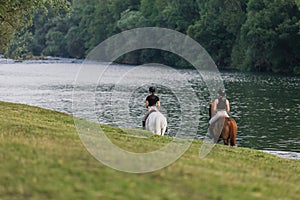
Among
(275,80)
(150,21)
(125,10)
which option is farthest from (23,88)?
(125,10)

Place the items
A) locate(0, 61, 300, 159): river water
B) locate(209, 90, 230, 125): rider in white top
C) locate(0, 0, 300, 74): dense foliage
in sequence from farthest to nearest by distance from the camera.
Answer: locate(0, 0, 300, 74): dense foliage, locate(0, 61, 300, 159): river water, locate(209, 90, 230, 125): rider in white top

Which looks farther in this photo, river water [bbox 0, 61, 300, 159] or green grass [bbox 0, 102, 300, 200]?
river water [bbox 0, 61, 300, 159]

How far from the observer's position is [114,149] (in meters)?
13.2

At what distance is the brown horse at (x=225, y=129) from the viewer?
76.4 feet

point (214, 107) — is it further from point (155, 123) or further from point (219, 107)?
point (155, 123)

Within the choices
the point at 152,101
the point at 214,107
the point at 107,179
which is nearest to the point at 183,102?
the point at 152,101

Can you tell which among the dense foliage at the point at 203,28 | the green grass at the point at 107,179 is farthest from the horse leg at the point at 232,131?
the dense foliage at the point at 203,28

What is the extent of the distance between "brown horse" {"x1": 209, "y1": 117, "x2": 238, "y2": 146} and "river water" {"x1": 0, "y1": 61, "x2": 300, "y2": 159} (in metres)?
2.51

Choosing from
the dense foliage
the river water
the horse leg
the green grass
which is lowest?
the river water

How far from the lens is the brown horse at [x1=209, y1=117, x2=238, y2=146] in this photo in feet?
76.4

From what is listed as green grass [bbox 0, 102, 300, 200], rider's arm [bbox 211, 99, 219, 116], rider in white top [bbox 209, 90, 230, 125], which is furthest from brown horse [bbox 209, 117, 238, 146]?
green grass [bbox 0, 102, 300, 200]

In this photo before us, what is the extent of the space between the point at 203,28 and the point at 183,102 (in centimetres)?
5792

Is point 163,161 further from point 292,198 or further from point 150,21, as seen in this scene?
point 150,21

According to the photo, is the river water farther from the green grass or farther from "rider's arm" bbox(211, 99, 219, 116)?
the green grass
